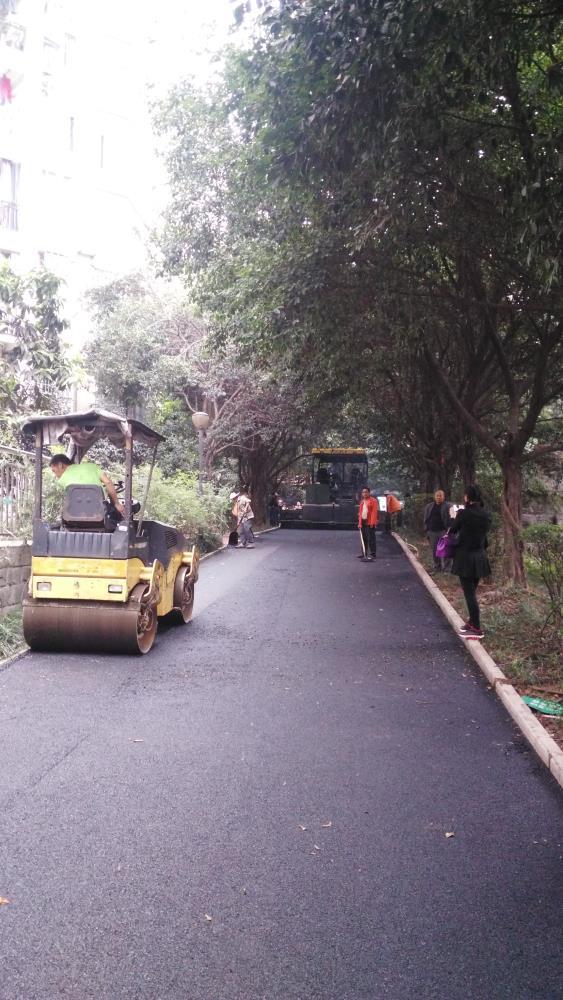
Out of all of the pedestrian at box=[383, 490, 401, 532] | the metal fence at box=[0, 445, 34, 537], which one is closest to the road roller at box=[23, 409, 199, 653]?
the metal fence at box=[0, 445, 34, 537]

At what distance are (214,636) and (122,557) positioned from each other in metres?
2.24

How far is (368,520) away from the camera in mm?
22016

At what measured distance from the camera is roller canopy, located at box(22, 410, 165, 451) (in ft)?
30.6

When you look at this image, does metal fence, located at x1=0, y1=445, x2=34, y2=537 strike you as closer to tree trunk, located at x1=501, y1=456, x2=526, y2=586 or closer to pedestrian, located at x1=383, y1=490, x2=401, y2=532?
tree trunk, located at x1=501, y1=456, x2=526, y2=586

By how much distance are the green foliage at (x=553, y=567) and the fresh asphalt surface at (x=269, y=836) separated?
126 cm

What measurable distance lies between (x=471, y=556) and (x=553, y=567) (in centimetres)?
122

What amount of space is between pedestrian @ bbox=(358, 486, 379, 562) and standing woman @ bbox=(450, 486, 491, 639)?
1067cm

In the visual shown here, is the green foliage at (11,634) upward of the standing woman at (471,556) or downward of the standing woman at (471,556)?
downward

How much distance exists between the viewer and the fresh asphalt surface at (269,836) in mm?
3252

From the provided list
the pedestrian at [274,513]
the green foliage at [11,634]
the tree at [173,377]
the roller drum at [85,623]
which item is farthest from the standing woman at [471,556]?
the pedestrian at [274,513]

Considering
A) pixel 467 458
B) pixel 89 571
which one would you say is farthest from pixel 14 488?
pixel 467 458

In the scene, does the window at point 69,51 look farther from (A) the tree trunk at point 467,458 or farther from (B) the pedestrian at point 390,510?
(B) the pedestrian at point 390,510

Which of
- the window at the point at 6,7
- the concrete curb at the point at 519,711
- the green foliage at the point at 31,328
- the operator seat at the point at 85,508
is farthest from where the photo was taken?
the green foliage at the point at 31,328

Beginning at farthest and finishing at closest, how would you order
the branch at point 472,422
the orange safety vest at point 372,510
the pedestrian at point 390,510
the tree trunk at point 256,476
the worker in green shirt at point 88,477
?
1. the tree trunk at point 256,476
2. the pedestrian at point 390,510
3. the orange safety vest at point 372,510
4. the branch at point 472,422
5. the worker in green shirt at point 88,477
